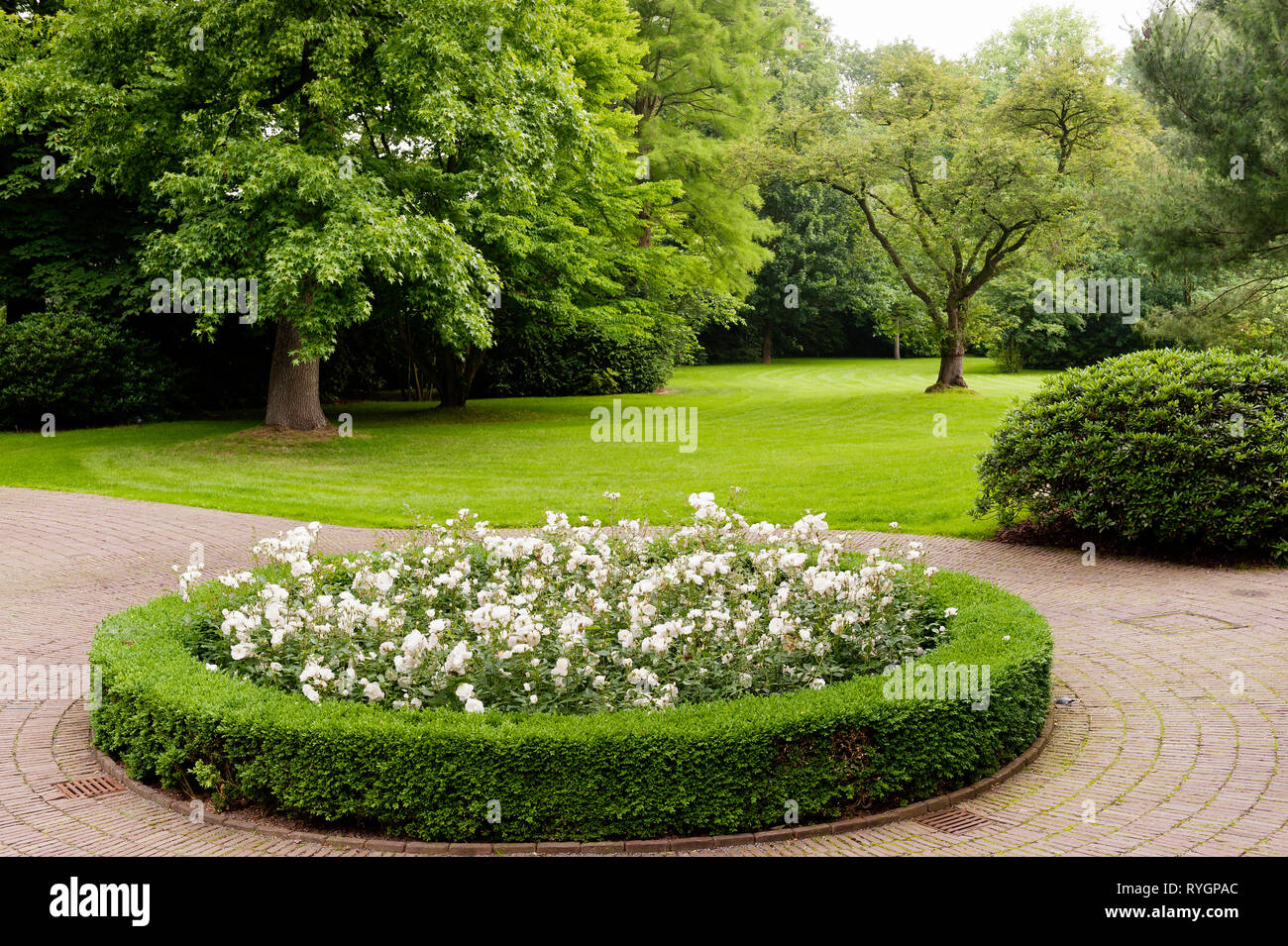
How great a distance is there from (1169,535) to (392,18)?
1563 centimetres

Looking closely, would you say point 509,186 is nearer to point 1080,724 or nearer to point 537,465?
point 537,465

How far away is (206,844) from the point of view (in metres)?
4.50

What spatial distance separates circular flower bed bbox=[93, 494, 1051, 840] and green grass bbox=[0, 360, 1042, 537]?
540 centimetres

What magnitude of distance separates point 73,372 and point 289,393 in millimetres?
6085

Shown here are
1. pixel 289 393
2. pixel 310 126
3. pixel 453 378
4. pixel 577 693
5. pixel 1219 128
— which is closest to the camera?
pixel 577 693

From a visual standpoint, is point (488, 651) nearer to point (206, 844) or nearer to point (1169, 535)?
point (206, 844)

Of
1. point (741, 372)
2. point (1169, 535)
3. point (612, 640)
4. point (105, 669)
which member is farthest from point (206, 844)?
point (741, 372)

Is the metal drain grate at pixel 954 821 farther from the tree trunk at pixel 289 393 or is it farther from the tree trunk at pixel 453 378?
the tree trunk at pixel 453 378

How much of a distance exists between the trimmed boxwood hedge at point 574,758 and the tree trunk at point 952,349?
2569 cm

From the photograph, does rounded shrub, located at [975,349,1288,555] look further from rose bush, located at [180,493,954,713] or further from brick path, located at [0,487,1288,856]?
rose bush, located at [180,493,954,713]

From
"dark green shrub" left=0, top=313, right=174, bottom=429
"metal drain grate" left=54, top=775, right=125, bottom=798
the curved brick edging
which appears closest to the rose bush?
the curved brick edging

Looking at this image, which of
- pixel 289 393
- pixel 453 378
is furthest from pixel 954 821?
pixel 453 378

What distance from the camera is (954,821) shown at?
467 centimetres

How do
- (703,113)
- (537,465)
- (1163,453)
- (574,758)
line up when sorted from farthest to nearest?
(703,113), (537,465), (1163,453), (574,758)
